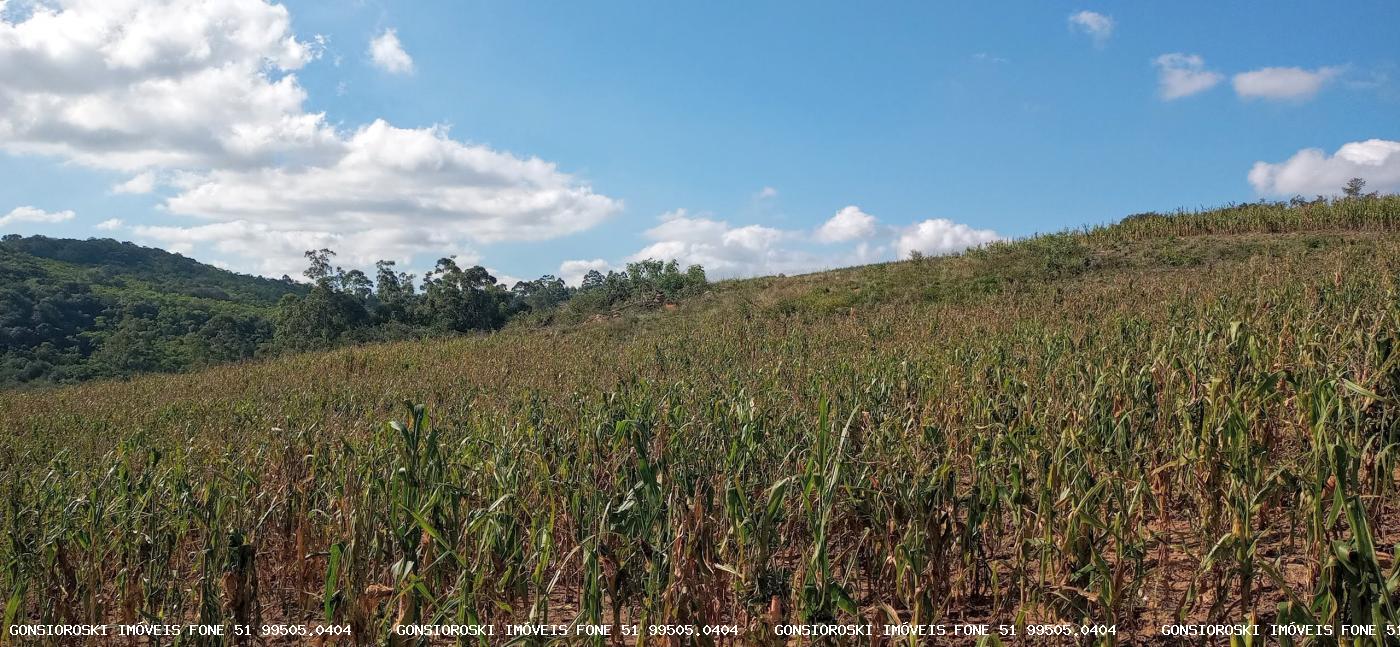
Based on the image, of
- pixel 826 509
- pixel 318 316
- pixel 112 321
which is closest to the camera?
pixel 826 509

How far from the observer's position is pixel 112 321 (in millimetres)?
51312

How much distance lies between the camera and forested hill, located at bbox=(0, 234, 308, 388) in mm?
35062

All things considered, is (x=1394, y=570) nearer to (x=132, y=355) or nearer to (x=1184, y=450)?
(x=1184, y=450)

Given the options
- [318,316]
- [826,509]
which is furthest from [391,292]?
[826,509]

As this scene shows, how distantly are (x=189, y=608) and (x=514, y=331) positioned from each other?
A: 60.7ft

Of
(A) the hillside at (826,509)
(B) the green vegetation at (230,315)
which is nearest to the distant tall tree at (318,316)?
(B) the green vegetation at (230,315)

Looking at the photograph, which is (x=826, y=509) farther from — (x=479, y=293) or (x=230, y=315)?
(x=230, y=315)

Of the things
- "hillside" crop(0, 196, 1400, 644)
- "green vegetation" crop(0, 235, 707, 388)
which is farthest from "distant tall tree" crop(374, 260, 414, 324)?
"hillside" crop(0, 196, 1400, 644)

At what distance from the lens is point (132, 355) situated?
36344 millimetres

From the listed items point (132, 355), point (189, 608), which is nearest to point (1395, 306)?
point (189, 608)

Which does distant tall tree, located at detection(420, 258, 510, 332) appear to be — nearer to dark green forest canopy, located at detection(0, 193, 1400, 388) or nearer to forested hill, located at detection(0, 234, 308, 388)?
dark green forest canopy, located at detection(0, 193, 1400, 388)

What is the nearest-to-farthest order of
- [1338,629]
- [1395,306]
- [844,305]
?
1. [1338,629]
2. [1395,306]
3. [844,305]

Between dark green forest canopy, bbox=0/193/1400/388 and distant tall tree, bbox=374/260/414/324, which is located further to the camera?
distant tall tree, bbox=374/260/414/324

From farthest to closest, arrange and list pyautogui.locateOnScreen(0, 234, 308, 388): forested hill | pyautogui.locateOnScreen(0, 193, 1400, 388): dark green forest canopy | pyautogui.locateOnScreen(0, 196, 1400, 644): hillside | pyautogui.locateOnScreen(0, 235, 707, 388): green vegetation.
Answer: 1. pyautogui.locateOnScreen(0, 234, 308, 388): forested hill
2. pyautogui.locateOnScreen(0, 235, 707, 388): green vegetation
3. pyautogui.locateOnScreen(0, 193, 1400, 388): dark green forest canopy
4. pyautogui.locateOnScreen(0, 196, 1400, 644): hillside
